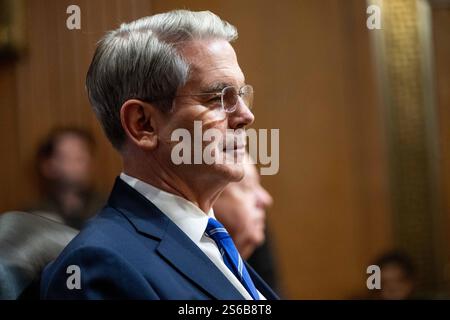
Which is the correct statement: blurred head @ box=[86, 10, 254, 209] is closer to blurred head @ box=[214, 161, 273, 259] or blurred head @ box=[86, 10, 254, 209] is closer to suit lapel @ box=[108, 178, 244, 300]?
suit lapel @ box=[108, 178, 244, 300]

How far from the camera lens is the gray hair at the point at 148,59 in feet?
4.08

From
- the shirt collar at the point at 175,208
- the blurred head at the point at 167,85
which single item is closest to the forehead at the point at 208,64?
the blurred head at the point at 167,85

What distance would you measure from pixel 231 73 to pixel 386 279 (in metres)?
0.79

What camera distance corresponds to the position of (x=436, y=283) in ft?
7.24

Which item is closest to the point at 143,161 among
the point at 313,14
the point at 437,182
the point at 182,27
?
the point at 182,27

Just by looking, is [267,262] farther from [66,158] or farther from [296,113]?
[66,158]

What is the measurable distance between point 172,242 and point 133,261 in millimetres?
88

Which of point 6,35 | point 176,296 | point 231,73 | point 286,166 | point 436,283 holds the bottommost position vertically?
point 436,283

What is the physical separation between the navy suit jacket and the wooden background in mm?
278

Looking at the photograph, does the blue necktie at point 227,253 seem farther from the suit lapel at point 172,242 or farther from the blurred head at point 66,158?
the blurred head at point 66,158

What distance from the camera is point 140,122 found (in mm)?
1274

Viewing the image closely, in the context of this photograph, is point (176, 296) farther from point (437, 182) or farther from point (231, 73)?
point (437, 182)

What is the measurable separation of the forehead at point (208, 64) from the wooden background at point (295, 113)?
7.8 inches

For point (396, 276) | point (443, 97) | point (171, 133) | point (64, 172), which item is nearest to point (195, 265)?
point (171, 133)
